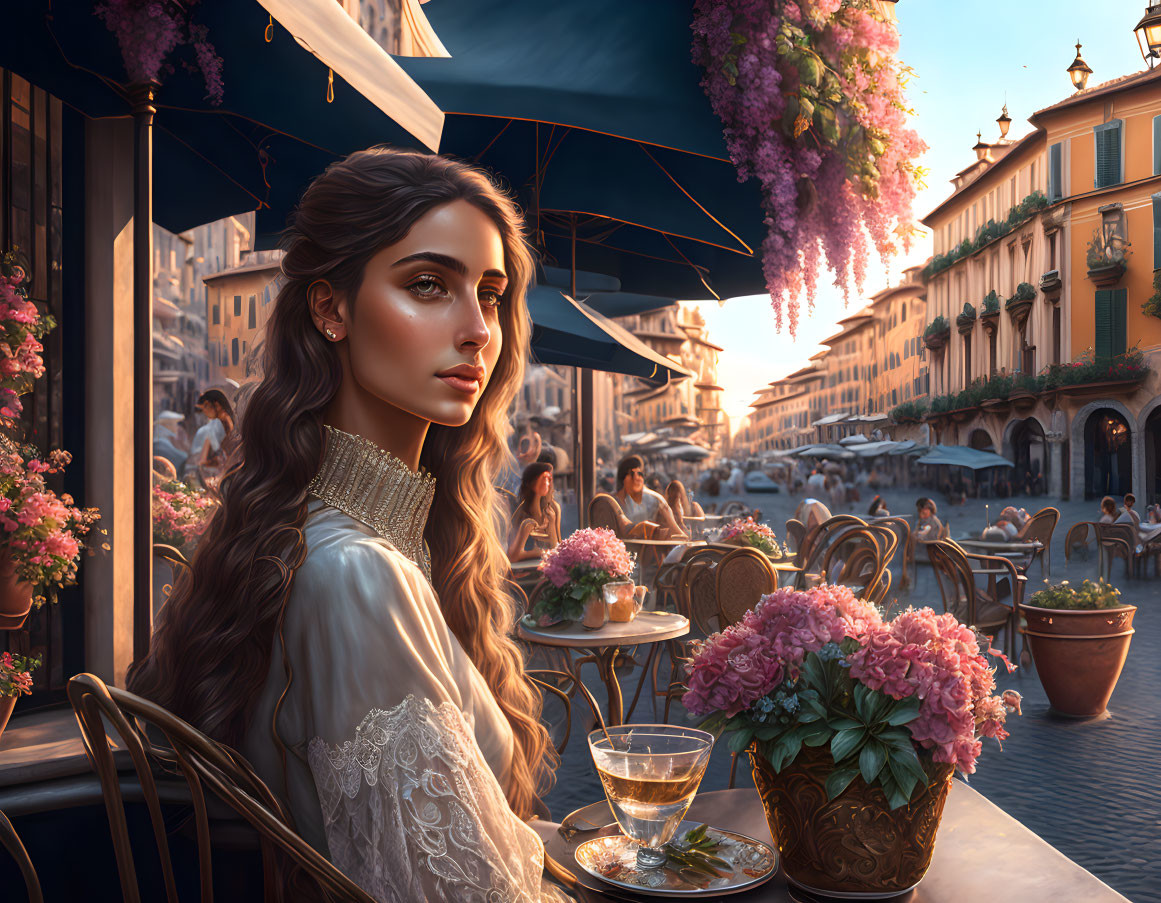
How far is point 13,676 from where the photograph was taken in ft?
7.41

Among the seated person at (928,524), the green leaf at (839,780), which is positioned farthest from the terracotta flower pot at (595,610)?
the seated person at (928,524)

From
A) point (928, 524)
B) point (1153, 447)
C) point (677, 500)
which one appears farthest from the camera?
point (1153, 447)

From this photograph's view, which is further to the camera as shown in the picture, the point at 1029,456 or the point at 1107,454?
the point at 1029,456

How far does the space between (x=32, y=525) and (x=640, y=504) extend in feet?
19.5

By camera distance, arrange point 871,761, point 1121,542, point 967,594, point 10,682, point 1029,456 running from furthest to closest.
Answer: point 1029,456, point 1121,542, point 967,594, point 10,682, point 871,761

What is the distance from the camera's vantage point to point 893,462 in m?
21.0

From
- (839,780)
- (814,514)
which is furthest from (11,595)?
(814,514)

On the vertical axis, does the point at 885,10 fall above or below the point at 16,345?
above

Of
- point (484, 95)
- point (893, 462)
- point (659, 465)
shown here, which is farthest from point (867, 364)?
point (484, 95)

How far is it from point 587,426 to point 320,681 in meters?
6.08

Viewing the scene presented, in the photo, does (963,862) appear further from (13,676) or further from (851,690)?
(13,676)

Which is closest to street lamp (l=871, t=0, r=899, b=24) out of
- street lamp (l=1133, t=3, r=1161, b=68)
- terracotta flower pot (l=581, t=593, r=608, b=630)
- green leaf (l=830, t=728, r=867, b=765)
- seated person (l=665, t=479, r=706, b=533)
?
terracotta flower pot (l=581, t=593, r=608, b=630)

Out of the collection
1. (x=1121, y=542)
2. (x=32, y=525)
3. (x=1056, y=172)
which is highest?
(x=1056, y=172)

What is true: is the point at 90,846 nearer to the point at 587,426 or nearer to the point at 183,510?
the point at 183,510
